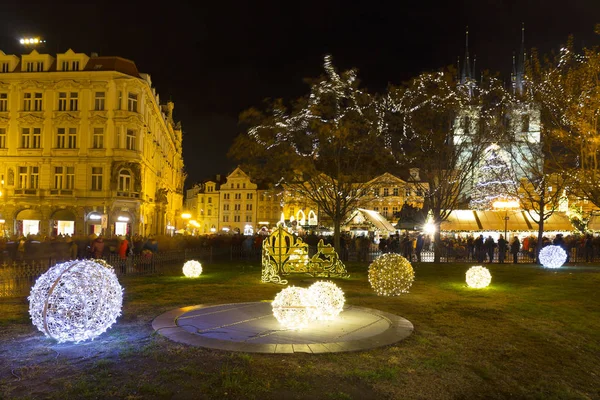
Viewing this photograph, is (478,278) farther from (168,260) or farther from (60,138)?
(60,138)

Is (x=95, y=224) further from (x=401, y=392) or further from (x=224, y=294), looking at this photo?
(x=401, y=392)

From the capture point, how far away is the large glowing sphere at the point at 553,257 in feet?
75.2

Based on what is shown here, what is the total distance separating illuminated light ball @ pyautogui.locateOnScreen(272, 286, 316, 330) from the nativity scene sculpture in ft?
27.8

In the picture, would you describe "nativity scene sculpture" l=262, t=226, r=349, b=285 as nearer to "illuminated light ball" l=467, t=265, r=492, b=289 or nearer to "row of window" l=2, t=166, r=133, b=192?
"illuminated light ball" l=467, t=265, r=492, b=289

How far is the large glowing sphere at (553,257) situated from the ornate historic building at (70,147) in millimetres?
31666

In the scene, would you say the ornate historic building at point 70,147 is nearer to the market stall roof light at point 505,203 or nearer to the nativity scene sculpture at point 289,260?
the nativity scene sculpture at point 289,260

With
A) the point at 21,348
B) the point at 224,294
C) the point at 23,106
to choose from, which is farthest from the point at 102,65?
the point at 21,348

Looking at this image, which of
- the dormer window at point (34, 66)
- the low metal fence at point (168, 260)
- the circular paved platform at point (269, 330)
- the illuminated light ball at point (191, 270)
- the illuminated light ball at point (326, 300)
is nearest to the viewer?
the circular paved platform at point (269, 330)

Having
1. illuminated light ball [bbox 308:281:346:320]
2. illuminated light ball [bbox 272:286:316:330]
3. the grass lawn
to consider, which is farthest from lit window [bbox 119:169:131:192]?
illuminated light ball [bbox 272:286:316:330]

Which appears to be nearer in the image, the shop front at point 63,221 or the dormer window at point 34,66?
the shop front at point 63,221

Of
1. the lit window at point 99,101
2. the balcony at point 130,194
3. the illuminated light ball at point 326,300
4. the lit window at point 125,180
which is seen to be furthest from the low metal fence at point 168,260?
the lit window at point 99,101

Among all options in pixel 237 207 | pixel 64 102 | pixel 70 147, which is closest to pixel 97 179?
pixel 70 147

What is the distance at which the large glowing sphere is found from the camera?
902 inches

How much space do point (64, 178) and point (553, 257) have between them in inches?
→ 1481
